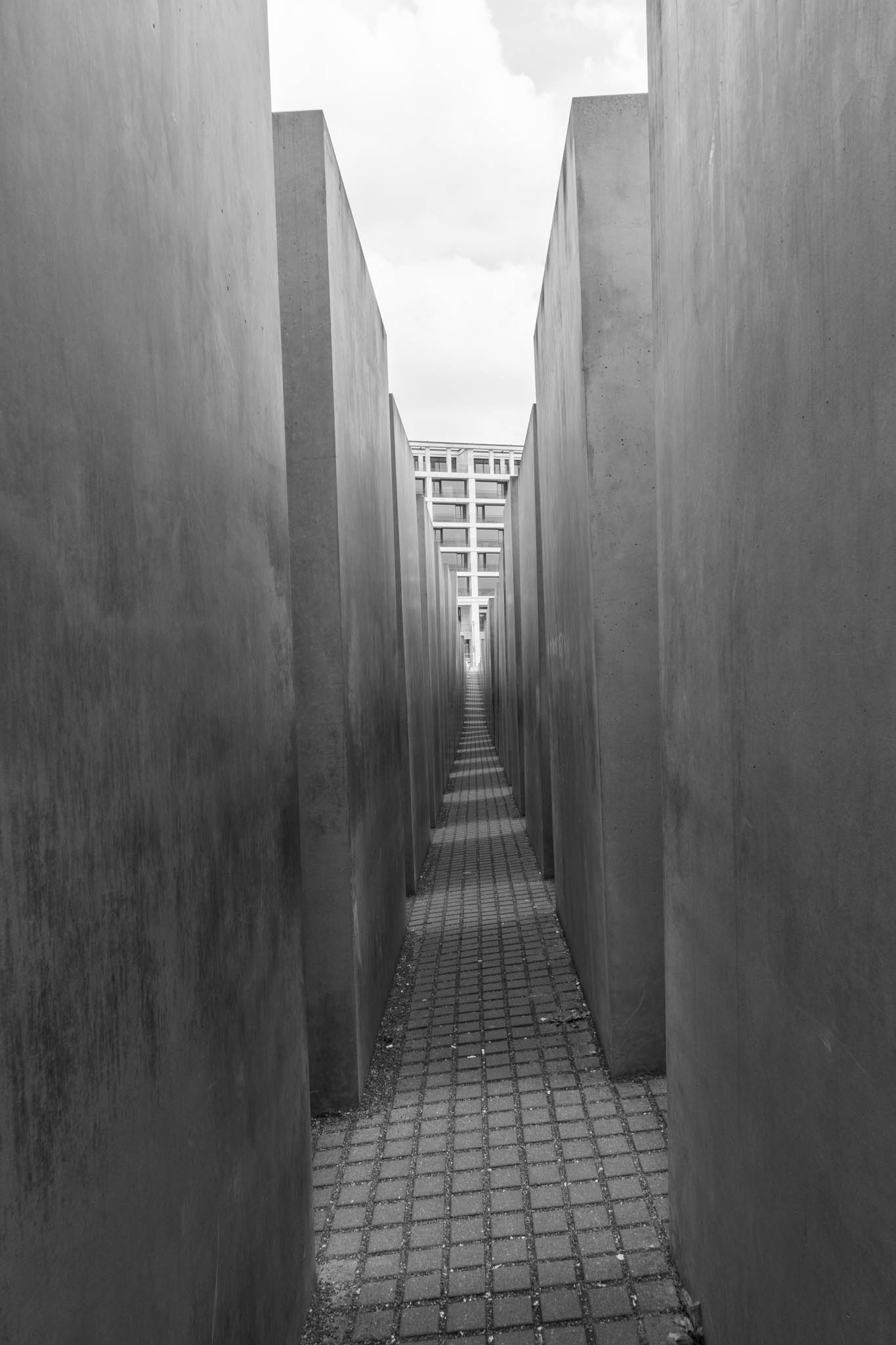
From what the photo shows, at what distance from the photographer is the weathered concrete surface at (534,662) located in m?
9.38

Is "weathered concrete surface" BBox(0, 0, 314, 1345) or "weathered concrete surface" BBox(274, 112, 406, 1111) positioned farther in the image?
"weathered concrete surface" BBox(274, 112, 406, 1111)

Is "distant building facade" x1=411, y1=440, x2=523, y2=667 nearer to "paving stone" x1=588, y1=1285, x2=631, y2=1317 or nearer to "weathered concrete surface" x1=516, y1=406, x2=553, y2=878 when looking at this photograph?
"weathered concrete surface" x1=516, y1=406, x2=553, y2=878

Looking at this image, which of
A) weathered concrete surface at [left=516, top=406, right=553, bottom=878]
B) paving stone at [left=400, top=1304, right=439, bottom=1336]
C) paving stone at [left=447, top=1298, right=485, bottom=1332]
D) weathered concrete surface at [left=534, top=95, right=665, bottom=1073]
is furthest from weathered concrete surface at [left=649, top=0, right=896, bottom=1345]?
weathered concrete surface at [left=516, top=406, right=553, bottom=878]

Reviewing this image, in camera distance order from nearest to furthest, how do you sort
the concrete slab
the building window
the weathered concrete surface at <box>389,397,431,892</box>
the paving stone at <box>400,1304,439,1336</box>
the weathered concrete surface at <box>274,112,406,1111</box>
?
1. the paving stone at <box>400,1304,439,1336</box>
2. the weathered concrete surface at <box>274,112,406,1111</box>
3. the weathered concrete surface at <box>389,397,431,892</box>
4. the concrete slab
5. the building window

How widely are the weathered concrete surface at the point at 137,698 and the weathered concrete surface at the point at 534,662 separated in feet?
20.3

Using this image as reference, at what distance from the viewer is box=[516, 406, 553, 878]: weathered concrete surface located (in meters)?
9.38

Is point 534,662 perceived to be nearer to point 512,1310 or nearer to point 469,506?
point 512,1310

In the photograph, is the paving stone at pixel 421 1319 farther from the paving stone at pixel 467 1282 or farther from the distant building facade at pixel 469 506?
the distant building facade at pixel 469 506

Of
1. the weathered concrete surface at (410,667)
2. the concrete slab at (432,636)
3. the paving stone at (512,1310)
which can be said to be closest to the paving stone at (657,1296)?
the paving stone at (512,1310)

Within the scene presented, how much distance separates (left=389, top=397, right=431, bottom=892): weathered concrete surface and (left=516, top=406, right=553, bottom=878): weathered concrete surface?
1296 millimetres

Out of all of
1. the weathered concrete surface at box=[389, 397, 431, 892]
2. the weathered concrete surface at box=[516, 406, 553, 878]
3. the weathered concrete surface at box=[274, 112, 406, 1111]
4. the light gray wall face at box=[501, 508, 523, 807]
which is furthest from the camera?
the light gray wall face at box=[501, 508, 523, 807]

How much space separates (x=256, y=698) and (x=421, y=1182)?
2.53 m

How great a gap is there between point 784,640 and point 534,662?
8834 millimetres

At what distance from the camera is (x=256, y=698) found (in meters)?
3.00
